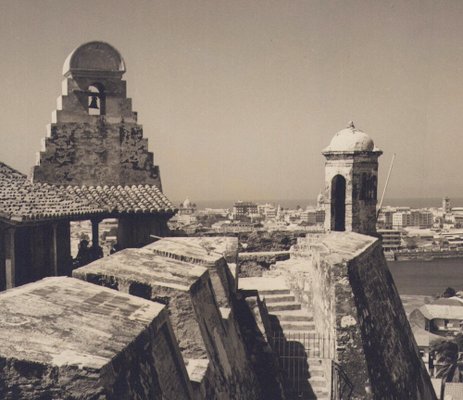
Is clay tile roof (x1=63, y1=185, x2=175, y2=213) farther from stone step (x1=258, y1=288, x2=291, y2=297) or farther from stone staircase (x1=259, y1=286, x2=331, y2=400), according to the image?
stone staircase (x1=259, y1=286, x2=331, y2=400)

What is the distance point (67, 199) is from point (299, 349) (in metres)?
4.87

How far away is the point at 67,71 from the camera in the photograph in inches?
509

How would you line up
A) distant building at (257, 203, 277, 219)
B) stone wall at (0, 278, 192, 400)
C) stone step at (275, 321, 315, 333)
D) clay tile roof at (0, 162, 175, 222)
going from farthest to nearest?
distant building at (257, 203, 277, 219), stone step at (275, 321, 315, 333), clay tile roof at (0, 162, 175, 222), stone wall at (0, 278, 192, 400)

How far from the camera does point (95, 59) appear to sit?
13062 mm

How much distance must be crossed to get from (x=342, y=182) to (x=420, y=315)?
35.6 metres

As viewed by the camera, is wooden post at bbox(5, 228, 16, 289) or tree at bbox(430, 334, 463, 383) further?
tree at bbox(430, 334, 463, 383)

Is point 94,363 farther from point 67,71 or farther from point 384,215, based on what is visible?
point 384,215

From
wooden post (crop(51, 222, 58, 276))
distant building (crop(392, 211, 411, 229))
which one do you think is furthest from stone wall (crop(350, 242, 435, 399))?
distant building (crop(392, 211, 411, 229))

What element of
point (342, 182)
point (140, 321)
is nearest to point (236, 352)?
→ point (140, 321)

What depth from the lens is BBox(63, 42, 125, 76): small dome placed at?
1295 cm

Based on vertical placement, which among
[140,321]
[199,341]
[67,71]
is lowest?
[199,341]

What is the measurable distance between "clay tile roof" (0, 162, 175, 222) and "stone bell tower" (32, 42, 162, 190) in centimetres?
34

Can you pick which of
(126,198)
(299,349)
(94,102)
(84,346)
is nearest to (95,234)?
(126,198)

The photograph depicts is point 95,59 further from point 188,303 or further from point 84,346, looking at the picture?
point 84,346
